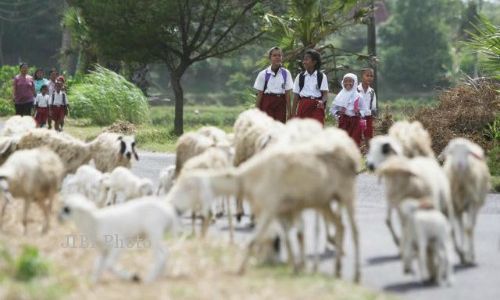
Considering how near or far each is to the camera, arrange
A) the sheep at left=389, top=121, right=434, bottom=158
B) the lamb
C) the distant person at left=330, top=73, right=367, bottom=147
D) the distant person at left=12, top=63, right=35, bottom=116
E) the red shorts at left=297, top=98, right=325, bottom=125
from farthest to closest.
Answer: the distant person at left=12, top=63, right=35, bottom=116
the distant person at left=330, top=73, right=367, bottom=147
the red shorts at left=297, top=98, right=325, bottom=125
the sheep at left=389, top=121, right=434, bottom=158
the lamb

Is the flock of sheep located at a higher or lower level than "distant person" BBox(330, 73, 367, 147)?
lower

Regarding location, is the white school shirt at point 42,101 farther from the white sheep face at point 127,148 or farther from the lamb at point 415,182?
the lamb at point 415,182

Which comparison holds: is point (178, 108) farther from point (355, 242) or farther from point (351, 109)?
point (355, 242)

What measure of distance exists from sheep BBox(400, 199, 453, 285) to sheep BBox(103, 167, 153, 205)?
3.43 meters

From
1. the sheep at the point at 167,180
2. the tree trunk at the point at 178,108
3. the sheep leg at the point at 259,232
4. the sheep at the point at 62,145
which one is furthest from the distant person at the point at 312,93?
the tree trunk at the point at 178,108

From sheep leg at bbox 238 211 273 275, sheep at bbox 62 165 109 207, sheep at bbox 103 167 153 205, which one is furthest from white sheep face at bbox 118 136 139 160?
sheep leg at bbox 238 211 273 275

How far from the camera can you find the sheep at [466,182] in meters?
10.6

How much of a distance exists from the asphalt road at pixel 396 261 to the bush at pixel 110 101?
51.2 feet

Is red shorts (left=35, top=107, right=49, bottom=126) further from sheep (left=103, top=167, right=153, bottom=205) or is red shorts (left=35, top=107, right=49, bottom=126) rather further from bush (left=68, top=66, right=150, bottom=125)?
sheep (left=103, top=167, right=153, bottom=205)

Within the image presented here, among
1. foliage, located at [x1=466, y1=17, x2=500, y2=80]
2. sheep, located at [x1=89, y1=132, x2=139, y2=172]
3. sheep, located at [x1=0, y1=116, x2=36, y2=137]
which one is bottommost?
sheep, located at [x1=89, y1=132, x2=139, y2=172]

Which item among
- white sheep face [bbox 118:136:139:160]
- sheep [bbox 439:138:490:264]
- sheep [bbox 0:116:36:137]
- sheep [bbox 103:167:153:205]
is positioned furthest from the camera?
sheep [bbox 0:116:36:137]

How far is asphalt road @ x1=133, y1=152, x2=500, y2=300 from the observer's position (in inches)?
364

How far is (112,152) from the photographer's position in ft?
45.4

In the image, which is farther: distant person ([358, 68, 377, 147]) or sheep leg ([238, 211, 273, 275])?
distant person ([358, 68, 377, 147])
